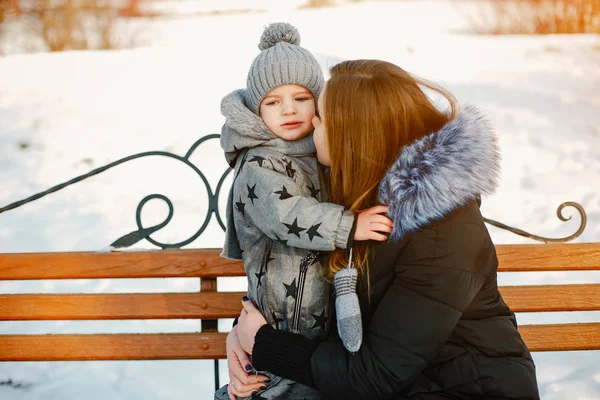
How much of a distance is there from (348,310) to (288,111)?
75 cm

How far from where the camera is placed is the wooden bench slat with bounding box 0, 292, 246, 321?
2.92 metres

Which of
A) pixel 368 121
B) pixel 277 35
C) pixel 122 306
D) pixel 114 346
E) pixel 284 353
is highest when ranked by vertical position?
pixel 277 35

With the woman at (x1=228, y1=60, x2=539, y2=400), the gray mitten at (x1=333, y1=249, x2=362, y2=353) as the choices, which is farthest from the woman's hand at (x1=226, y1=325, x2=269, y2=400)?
the gray mitten at (x1=333, y1=249, x2=362, y2=353)

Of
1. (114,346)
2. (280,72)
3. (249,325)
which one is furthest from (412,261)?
(114,346)

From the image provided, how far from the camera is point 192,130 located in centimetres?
536

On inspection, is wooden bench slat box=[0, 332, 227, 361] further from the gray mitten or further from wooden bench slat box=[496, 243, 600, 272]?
wooden bench slat box=[496, 243, 600, 272]

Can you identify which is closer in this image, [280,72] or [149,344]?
[280,72]

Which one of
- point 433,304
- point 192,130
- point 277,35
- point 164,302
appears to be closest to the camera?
point 433,304

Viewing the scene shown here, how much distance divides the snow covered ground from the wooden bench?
0.53 metres

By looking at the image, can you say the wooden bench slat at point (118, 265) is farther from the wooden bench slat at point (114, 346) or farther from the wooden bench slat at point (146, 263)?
the wooden bench slat at point (114, 346)

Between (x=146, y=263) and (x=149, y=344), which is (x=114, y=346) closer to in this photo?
(x=149, y=344)

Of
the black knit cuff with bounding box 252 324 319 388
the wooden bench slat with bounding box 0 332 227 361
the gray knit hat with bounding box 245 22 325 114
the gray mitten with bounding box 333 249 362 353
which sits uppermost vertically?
the gray knit hat with bounding box 245 22 325 114

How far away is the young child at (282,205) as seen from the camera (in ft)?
6.68

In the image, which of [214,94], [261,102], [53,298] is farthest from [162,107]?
[261,102]
